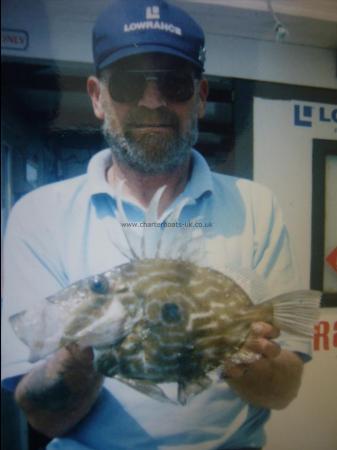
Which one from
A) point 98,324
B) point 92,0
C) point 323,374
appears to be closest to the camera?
point 98,324

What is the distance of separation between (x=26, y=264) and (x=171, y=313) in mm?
546

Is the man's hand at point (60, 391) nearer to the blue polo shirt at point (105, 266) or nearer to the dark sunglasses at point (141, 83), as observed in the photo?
the blue polo shirt at point (105, 266)

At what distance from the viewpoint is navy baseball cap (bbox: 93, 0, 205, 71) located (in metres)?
1.39

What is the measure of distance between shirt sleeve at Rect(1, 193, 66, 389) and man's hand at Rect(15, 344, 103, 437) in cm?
8

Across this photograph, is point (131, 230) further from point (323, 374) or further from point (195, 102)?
point (323, 374)

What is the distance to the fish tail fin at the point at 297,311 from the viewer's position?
1521 mm

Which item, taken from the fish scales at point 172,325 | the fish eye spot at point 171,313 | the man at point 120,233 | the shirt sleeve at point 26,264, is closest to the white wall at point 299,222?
the man at point 120,233

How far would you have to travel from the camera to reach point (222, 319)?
1460mm

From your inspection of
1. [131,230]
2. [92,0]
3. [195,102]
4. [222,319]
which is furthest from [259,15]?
[222,319]

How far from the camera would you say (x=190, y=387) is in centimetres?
148

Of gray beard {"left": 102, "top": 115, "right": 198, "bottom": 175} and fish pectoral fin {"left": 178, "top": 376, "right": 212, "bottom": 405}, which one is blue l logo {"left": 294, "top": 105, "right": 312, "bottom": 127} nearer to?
gray beard {"left": 102, "top": 115, "right": 198, "bottom": 175}

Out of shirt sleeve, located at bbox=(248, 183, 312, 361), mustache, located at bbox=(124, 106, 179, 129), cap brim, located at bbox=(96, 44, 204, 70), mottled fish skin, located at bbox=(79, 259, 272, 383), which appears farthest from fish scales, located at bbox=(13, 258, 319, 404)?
cap brim, located at bbox=(96, 44, 204, 70)

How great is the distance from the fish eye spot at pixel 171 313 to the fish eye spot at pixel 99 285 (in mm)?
208

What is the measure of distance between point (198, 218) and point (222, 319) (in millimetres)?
372
